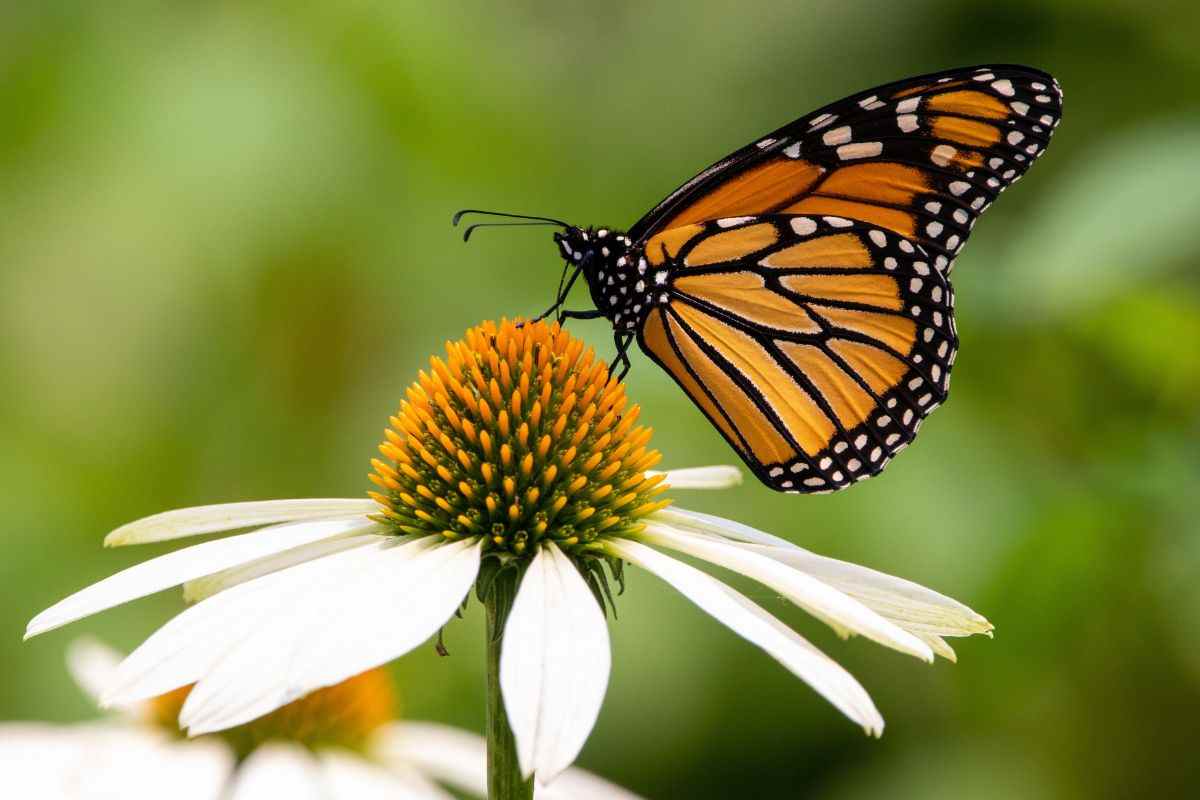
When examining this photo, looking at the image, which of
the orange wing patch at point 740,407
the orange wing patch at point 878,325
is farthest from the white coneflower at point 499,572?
the orange wing patch at point 878,325

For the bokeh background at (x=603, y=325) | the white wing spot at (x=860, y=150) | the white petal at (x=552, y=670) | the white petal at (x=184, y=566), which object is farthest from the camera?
the bokeh background at (x=603, y=325)

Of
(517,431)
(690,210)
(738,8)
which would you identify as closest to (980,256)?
(690,210)

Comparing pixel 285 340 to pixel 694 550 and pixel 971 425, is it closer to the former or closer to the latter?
pixel 971 425

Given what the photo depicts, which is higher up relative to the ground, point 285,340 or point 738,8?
point 738,8

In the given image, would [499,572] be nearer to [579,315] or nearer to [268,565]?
[268,565]

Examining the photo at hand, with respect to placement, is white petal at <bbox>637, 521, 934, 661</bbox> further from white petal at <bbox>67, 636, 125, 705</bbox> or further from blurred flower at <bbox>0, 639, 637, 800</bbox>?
white petal at <bbox>67, 636, 125, 705</bbox>

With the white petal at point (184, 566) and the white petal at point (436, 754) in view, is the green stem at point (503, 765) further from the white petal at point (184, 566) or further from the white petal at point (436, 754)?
the white petal at point (436, 754)

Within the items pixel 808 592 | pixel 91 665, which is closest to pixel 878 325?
pixel 808 592

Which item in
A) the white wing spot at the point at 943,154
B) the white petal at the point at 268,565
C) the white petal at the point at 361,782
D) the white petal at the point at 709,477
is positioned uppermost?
the white wing spot at the point at 943,154

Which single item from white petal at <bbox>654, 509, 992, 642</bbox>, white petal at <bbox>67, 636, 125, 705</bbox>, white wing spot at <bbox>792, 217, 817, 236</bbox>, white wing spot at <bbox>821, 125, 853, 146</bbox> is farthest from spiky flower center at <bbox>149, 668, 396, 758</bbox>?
white wing spot at <bbox>821, 125, 853, 146</bbox>
